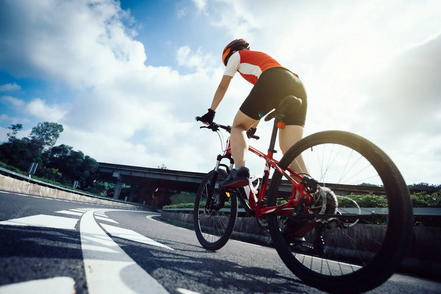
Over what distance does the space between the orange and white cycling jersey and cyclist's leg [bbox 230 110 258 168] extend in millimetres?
535

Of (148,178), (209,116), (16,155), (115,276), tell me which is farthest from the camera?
(16,155)

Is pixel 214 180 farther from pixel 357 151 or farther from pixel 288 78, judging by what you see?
pixel 357 151

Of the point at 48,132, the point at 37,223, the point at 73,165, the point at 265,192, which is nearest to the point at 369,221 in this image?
the point at 265,192

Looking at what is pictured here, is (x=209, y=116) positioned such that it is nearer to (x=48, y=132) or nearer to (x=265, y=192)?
(x=265, y=192)

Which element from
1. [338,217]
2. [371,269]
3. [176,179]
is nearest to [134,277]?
[371,269]

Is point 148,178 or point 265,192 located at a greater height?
point 148,178

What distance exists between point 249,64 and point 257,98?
544mm

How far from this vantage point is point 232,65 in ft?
9.25

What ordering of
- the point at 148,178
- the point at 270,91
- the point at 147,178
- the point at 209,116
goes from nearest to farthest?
the point at 270,91 → the point at 209,116 → the point at 148,178 → the point at 147,178

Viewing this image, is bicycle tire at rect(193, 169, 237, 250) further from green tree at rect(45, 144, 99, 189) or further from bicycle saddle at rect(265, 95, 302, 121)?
green tree at rect(45, 144, 99, 189)

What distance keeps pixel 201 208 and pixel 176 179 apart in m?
42.7

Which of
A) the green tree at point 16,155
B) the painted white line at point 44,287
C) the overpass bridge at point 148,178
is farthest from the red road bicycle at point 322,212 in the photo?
the green tree at point 16,155

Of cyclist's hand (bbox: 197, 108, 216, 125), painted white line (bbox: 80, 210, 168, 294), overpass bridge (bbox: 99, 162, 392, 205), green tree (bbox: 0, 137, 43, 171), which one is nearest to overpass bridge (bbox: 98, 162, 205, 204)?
overpass bridge (bbox: 99, 162, 392, 205)

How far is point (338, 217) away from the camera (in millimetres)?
1657
